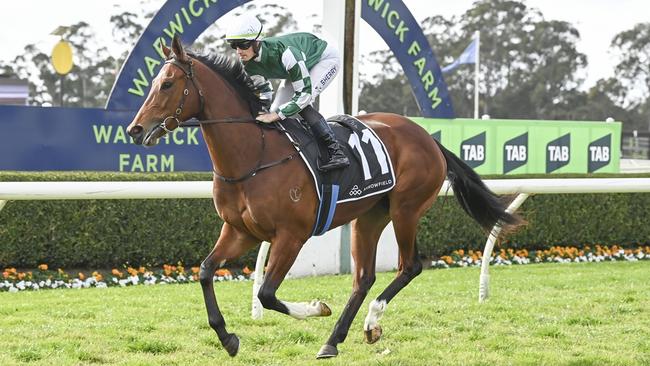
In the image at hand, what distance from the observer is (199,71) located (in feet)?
13.5

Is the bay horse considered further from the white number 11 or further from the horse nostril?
the white number 11

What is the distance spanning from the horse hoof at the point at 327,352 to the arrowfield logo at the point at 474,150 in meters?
6.93

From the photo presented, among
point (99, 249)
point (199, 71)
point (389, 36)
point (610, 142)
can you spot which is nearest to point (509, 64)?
point (610, 142)

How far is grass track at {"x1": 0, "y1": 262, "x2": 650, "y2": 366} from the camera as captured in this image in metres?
4.47

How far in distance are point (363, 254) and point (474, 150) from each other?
6687 mm

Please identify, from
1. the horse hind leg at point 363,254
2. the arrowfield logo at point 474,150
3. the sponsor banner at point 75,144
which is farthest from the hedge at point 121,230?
the horse hind leg at point 363,254

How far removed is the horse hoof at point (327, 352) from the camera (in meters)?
4.37

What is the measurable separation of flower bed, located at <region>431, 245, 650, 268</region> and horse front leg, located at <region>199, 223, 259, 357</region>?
494 cm

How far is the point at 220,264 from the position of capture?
421 cm

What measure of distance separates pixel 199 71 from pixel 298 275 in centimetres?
411


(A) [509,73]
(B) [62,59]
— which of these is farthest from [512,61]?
(B) [62,59]

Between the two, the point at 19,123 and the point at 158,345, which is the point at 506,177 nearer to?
the point at 19,123

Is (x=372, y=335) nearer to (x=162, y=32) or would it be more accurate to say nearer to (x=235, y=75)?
(x=235, y=75)

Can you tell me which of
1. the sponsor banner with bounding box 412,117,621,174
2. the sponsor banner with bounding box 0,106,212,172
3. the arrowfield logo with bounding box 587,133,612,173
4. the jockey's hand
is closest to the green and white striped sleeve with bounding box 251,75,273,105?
the jockey's hand
